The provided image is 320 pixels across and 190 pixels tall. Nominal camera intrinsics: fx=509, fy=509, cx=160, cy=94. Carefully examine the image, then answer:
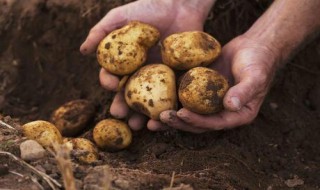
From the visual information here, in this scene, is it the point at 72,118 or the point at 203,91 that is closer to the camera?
the point at 203,91

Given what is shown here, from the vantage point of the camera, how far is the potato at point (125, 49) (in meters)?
2.43

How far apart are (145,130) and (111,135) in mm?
231

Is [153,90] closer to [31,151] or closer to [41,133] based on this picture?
[41,133]

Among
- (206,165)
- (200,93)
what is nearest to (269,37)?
(200,93)

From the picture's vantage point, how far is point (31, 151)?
6.28ft

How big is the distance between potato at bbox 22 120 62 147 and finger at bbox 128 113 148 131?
1.61 ft

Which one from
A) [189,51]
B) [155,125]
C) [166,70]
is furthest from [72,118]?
[189,51]

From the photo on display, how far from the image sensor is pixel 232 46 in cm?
269

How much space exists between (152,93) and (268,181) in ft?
2.25

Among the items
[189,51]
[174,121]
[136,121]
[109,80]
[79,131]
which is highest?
[189,51]

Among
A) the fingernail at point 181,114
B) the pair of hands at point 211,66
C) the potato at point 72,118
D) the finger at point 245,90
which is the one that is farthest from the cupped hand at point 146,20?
the finger at point 245,90

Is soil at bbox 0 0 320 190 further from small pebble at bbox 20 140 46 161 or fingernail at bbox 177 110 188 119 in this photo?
fingernail at bbox 177 110 188 119

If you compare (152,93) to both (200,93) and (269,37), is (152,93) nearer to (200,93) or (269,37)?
(200,93)

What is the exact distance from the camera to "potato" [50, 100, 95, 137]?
107 inches
